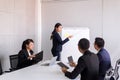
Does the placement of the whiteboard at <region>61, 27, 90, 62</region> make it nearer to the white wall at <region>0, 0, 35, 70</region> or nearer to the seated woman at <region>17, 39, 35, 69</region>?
the white wall at <region>0, 0, 35, 70</region>

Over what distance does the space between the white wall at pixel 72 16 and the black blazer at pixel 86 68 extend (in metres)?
3.67

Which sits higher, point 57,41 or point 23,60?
point 57,41

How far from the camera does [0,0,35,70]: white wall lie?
551 cm

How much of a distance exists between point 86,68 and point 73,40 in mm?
3586

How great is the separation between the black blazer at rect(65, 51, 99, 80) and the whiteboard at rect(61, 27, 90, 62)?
11.1 ft

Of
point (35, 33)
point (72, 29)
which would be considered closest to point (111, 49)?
point (72, 29)

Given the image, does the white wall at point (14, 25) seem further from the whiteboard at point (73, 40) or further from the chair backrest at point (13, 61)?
the whiteboard at point (73, 40)

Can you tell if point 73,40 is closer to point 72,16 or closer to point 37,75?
point 72,16

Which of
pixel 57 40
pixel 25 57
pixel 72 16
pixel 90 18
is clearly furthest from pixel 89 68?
pixel 72 16

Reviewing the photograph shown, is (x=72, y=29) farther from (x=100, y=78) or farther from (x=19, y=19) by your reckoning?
(x=100, y=78)

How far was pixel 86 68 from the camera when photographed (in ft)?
9.71

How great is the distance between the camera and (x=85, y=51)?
10.0ft

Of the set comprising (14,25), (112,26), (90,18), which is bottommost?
(112,26)

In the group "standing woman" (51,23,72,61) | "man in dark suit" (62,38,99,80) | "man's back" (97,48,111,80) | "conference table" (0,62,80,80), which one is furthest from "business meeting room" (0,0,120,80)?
"man in dark suit" (62,38,99,80)
